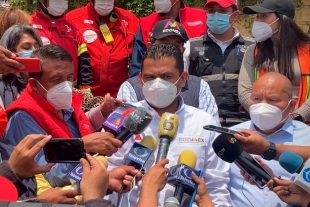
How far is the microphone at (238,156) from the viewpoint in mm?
Result: 2645

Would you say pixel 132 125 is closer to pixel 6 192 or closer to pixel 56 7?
pixel 6 192

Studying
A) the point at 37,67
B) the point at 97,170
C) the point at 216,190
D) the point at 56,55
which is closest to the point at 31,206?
the point at 97,170

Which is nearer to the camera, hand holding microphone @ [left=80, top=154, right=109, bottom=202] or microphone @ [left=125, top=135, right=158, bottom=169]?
hand holding microphone @ [left=80, top=154, right=109, bottom=202]

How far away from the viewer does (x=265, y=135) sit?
11.5 feet

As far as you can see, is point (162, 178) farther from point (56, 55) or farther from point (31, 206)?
point (56, 55)

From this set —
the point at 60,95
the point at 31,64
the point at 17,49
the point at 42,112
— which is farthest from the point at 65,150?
the point at 17,49

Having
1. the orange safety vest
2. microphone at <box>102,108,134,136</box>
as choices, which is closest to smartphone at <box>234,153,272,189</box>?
microphone at <box>102,108,134,136</box>

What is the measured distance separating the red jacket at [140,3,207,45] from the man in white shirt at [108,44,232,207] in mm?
1429

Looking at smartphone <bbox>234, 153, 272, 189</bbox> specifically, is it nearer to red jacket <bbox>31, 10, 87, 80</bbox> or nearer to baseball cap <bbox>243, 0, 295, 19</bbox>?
baseball cap <bbox>243, 0, 295, 19</bbox>

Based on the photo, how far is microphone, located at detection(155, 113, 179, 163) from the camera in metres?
2.53

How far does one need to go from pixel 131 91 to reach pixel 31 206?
2347 millimetres

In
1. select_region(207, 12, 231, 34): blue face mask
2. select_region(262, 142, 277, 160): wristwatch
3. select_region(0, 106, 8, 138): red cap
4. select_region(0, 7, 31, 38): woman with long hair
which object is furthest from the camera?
select_region(207, 12, 231, 34): blue face mask

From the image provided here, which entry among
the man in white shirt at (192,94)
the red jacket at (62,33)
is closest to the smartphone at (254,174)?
the man in white shirt at (192,94)

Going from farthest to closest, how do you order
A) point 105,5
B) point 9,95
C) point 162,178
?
point 105,5
point 9,95
point 162,178
